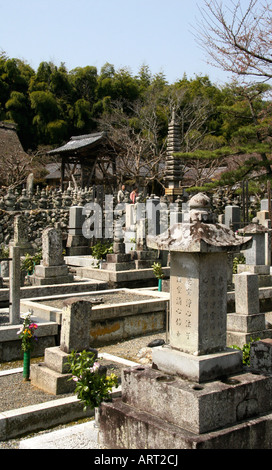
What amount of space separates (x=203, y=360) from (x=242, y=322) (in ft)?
13.3

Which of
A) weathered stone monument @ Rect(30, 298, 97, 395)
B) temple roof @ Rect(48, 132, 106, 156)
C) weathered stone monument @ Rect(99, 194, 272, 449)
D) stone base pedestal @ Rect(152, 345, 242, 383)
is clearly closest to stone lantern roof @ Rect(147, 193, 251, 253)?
weathered stone monument @ Rect(99, 194, 272, 449)

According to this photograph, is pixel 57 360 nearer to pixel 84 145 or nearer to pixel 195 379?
pixel 195 379

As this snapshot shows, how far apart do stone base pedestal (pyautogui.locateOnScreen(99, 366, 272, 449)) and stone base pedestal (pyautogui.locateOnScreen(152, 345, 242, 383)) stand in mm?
67

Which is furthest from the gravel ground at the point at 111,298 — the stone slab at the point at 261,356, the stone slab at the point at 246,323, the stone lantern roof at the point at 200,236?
the stone lantern roof at the point at 200,236

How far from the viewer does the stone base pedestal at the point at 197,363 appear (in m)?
3.93

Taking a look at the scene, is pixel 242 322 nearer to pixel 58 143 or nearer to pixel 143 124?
pixel 143 124

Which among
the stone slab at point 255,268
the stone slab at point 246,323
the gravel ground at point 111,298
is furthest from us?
the stone slab at point 255,268

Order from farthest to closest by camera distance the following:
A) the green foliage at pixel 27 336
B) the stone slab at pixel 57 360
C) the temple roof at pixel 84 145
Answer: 1. the temple roof at pixel 84 145
2. the green foliage at pixel 27 336
3. the stone slab at pixel 57 360

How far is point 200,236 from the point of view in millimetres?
3969

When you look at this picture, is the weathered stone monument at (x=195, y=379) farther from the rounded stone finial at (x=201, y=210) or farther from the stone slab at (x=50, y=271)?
the stone slab at (x=50, y=271)

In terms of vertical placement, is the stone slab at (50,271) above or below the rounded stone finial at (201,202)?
below

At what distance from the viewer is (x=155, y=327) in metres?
9.22

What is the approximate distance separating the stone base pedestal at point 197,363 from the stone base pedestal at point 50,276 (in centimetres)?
713

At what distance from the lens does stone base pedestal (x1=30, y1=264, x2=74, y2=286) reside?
11.1 metres
